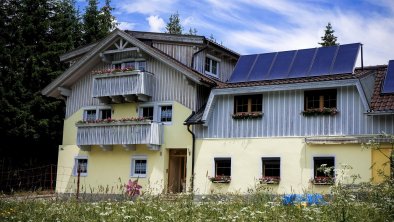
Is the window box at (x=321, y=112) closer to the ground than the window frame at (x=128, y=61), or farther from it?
closer to the ground

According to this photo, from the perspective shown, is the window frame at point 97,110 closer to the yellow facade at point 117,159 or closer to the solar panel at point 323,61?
the yellow facade at point 117,159

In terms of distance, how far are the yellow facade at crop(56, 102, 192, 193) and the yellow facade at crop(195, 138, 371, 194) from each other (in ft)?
3.79

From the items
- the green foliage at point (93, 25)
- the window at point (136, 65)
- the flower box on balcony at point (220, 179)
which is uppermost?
the green foliage at point (93, 25)

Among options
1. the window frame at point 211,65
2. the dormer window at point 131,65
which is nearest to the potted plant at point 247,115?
the window frame at point 211,65

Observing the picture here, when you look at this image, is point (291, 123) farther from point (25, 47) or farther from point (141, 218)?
point (25, 47)

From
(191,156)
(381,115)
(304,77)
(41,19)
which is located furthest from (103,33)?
(381,115)

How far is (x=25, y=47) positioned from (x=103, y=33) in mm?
8861

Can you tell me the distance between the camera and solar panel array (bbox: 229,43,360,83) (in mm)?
24938

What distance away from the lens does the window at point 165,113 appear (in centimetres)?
2871

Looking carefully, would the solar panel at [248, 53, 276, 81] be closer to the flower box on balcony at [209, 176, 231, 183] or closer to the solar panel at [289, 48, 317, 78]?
the solar panel at [289, 48, 317, 78]

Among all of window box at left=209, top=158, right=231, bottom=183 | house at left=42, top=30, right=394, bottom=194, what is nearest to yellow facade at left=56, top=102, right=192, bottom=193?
house at left=42, top=30, right=394, bottom=194

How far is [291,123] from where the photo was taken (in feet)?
80.5

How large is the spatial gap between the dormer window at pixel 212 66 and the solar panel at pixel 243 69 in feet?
9.06

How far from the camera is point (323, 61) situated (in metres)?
25.7
